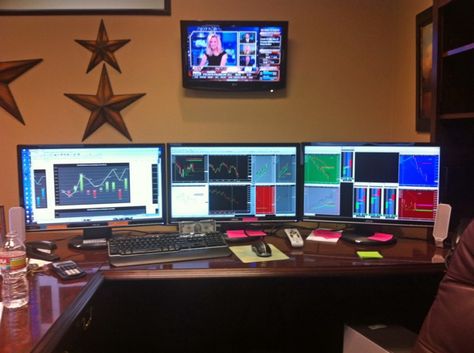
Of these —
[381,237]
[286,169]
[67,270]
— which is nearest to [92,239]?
[67,270]

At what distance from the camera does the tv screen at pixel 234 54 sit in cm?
224

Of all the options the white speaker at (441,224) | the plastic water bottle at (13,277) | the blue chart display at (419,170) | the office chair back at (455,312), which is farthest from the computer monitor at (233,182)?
the office chair back at (455,312)

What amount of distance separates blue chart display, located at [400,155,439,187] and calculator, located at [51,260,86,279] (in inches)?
54.8

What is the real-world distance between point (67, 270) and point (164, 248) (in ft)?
1.21

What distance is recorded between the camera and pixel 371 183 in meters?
2.06

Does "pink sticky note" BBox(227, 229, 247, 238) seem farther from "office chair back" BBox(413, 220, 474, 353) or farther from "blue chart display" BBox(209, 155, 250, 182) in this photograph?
"office chair back" BBox(413, 220, 474, 353)

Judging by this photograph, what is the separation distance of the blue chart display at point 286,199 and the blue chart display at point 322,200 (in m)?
0.06

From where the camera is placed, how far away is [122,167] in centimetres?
206

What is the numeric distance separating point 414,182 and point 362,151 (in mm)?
262

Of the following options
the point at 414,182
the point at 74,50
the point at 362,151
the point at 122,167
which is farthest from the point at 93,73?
the point at 414,182

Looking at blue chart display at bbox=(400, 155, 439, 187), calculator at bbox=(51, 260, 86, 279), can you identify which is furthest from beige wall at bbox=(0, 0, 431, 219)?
calculator at bbox=(51, 260, 86, 279)

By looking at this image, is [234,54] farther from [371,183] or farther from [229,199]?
[371,183]

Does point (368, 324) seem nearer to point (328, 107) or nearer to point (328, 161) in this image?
point (328, 161)

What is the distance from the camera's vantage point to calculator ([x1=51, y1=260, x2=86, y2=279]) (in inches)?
62.6
